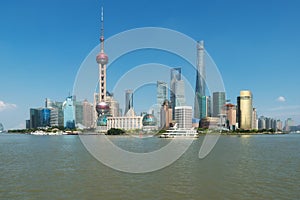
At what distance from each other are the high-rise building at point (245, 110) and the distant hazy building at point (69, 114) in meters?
106

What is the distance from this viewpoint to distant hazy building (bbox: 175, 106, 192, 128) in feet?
583

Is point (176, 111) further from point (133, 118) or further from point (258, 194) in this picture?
point (258, 194)

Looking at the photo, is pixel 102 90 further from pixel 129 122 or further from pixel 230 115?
pixel 230 115

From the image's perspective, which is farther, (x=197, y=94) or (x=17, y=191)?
(x=197, y=94)

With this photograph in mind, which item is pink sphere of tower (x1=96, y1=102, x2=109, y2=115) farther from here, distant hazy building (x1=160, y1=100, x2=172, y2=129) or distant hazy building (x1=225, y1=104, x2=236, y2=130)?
distant hazy building (x1=225, y1=104, x2=236, y2=130)

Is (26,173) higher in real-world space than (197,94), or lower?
lower

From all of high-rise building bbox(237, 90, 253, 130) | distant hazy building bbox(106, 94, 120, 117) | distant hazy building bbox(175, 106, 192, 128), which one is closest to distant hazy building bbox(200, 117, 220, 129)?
distant hazy building bbox(175, 106, 192, 128)

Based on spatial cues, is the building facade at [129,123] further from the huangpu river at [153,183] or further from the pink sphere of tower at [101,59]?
the huangpu river at [153,183]

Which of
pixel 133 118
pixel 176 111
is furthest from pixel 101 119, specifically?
pixel 176 111

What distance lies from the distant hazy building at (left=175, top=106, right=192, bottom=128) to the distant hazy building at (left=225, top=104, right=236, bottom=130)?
2444 cm

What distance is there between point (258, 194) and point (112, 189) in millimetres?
7298

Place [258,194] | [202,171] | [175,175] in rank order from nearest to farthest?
[258,194]
[175,175]
[202,171]

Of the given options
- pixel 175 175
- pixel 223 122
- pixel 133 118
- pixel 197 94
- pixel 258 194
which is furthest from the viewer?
pixel 197 94

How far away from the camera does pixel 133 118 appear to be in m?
156
